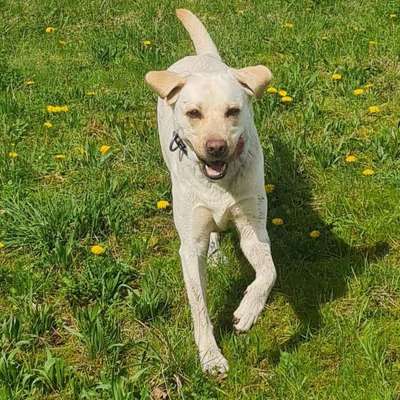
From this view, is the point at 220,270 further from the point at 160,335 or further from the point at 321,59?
the point at 321,59

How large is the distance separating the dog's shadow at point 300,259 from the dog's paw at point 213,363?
241 millimetres

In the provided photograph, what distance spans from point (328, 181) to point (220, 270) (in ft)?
3.77

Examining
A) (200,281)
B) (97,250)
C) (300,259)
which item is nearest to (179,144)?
(200,281)

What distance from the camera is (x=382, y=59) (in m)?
6.59

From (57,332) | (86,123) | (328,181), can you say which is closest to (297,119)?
(328,181)

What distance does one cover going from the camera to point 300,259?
442 centimetres

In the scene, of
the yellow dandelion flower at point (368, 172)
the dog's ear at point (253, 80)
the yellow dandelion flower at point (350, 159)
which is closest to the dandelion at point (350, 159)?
the yellow dandelion flower at point (350, 159)

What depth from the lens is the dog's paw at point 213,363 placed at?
3592 millimetres

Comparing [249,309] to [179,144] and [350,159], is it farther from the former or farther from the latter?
[350,159]

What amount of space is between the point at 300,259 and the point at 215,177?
1094mm

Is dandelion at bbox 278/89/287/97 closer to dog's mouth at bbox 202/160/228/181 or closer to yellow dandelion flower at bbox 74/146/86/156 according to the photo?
yellow dandelion flower at bbox 74/146/86/156

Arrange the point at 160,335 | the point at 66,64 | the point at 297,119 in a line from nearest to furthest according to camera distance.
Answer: the point at 160,335 → the point at 297,119 → the point at 66,64

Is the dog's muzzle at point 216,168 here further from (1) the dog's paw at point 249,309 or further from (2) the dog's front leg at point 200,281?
(1) the dog's paw at point 249,309

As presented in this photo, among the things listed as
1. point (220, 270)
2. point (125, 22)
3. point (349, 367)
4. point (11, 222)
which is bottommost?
point (125, 22)
